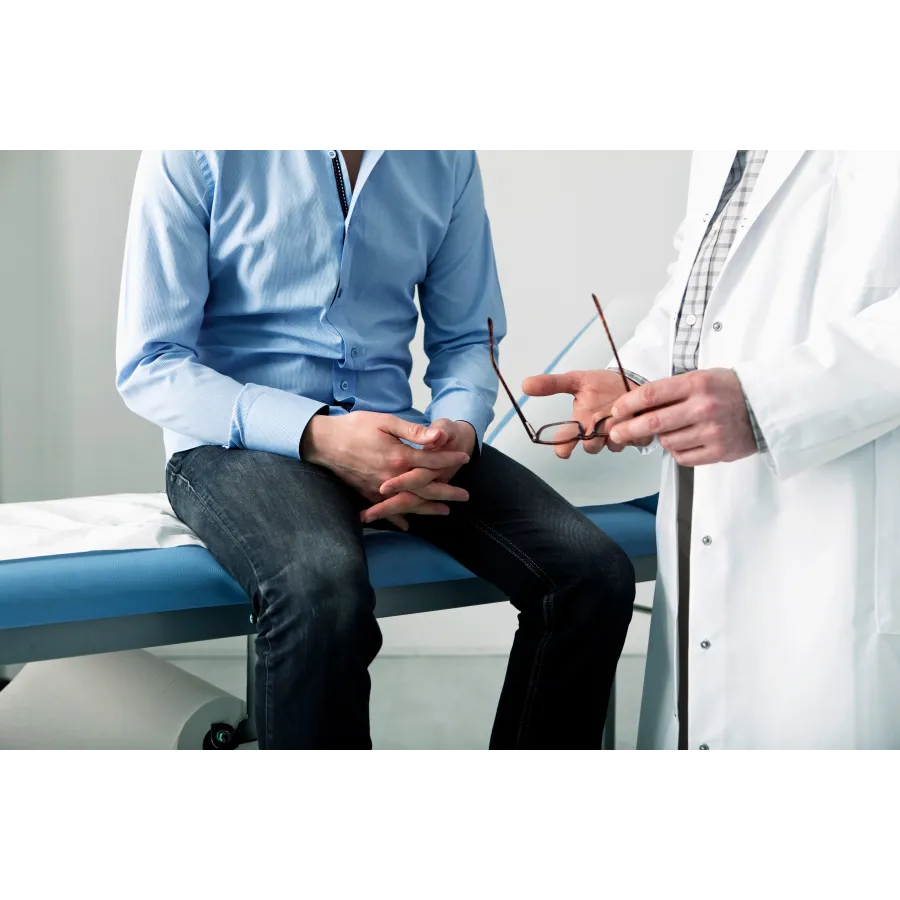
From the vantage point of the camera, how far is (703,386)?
99 cm

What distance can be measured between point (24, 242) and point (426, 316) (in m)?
1.57

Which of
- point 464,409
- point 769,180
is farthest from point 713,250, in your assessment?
point 464,409

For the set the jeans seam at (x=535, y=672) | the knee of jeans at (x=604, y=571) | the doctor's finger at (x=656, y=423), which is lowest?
the jeans seam at (x=535, y=672)

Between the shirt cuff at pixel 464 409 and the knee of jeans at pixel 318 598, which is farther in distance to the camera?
the shirt cuff at pixel 464 409

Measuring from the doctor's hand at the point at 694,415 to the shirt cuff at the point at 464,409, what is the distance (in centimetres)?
33

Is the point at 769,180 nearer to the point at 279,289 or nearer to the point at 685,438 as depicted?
the point at 685,438

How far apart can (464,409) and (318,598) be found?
45cm

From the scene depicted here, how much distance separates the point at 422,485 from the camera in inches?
44.8

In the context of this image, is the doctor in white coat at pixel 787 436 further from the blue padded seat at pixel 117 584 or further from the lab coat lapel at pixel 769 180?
the blue padded seat at pixel 117 584

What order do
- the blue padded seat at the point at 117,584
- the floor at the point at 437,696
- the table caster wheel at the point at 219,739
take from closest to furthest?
the blue padded seat at the point at 117,584 < the table caster wheel at the point at 219,739 < the floor at the point at 437,696

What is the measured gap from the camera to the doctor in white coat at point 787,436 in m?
0.99

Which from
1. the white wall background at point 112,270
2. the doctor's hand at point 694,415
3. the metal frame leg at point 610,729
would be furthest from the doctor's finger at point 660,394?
the white wall background at point 112,270

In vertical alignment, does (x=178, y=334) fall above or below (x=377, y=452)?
above

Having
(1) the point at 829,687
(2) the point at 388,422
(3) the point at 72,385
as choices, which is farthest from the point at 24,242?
(1) the point at 829,687
